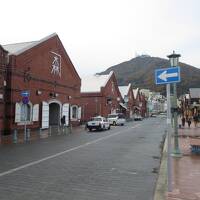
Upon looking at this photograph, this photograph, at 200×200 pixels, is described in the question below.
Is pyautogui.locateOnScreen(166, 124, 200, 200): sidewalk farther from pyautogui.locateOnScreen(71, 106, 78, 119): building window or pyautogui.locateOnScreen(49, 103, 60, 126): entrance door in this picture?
pyautogui.locateOnScreen(71, 106, 78, 119): building window

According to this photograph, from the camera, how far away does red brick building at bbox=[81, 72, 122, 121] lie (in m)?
60.9

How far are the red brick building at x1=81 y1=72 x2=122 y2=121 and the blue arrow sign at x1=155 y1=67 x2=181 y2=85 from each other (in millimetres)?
49059

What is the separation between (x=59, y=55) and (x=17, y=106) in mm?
11107

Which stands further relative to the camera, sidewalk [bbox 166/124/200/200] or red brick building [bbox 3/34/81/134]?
red brick building [bbox 3/34/81/134]

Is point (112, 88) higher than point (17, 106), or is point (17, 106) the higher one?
point (112, 88)

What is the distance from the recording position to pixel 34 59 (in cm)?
3228

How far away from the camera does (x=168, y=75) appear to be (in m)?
8.30

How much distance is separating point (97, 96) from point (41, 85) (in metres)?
28.4

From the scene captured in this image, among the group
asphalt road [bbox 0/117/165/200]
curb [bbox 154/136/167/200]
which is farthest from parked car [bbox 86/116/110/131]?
curb [bbox 154/136/167/200]

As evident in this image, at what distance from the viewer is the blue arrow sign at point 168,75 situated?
8.19m

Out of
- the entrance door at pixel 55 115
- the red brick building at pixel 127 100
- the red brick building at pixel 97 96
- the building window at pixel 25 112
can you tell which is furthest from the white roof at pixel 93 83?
the building window at pixel 25 112

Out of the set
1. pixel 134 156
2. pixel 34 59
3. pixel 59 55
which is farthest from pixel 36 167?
pixel 59 55

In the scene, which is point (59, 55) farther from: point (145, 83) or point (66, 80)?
point (145, 83)

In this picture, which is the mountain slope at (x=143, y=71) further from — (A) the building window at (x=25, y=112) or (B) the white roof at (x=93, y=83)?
(A) the building window at (x=25, y=112)
